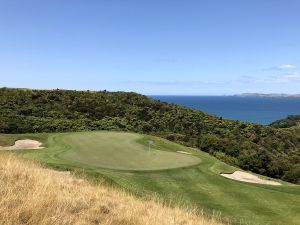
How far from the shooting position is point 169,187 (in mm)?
13820

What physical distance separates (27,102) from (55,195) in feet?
148

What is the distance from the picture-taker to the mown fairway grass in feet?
39.0

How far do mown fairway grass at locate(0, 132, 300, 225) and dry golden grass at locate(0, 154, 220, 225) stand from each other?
3170 millimetres

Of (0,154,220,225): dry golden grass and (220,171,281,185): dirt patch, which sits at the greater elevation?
(0,154,220,225): dry golden grass

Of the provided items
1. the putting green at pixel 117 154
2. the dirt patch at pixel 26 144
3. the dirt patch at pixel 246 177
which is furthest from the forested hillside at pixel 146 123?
the dirt patch at pixel 26 144

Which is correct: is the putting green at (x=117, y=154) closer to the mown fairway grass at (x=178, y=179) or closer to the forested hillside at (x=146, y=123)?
the mown fairway grass at (x=178, y=179)

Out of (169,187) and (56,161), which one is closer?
(169,187)

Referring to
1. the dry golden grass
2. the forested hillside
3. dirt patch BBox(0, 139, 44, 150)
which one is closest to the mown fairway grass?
dirt patch BBox(0, 139, 44, 150)

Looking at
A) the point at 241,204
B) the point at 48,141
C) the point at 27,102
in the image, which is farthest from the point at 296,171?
the point at 27,102

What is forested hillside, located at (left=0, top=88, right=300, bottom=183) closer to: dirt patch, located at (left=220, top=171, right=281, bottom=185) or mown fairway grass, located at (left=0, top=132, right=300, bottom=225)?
dirt patch, located at (left=220, top=171, right=281, bottom=185)

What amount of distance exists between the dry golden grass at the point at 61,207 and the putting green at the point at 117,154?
25.4ft

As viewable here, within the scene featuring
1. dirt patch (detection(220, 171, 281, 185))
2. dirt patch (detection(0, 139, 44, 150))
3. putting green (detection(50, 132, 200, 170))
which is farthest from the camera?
dirt patch (detection(0, 139, 44, 150))

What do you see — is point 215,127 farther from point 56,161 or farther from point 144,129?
point 56,161

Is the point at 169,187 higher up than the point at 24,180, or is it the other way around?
the point at 24,180
